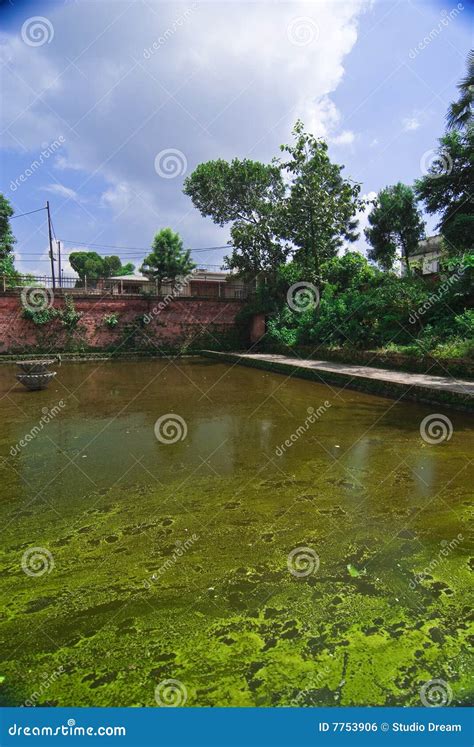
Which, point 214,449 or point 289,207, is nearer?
point 214,449

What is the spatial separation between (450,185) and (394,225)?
10256 mm

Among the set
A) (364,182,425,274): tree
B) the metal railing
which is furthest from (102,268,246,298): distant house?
(364,182,425,274): tree

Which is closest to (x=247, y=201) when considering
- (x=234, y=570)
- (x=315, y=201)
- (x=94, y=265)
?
(x=315, y=201)

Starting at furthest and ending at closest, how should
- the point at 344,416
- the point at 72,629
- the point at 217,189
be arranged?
the point at 217,189
the point at 344,416
the point at 72,629

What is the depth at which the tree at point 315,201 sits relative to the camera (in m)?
15.9

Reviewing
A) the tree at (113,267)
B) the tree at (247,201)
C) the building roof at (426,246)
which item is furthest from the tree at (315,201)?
the tree at (113,267)

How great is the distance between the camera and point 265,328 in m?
20.3

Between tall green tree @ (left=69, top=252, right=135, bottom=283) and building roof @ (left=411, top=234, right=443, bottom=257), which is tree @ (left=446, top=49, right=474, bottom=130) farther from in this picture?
tall green tree @ (left=69, top=252, right=135, bottom=283)

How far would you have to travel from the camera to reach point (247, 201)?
63.1 feet

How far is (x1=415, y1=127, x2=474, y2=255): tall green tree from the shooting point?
43.3 ft

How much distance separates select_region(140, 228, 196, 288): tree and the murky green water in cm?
2218

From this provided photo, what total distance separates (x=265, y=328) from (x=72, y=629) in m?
18.6

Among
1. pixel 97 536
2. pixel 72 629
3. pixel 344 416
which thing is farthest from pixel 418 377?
pixel 72 629

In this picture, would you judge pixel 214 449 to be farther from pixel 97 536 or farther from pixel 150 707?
pixel 150 707
